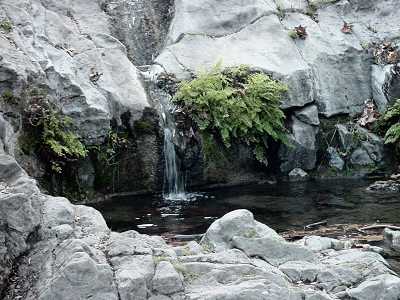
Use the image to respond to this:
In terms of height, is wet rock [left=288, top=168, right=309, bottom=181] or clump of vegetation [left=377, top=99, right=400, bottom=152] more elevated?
clump of vegetation [left=377, top=99, right=400, bottom=152]

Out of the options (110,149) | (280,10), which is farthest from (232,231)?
(280,10)

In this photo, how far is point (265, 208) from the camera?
12445mm

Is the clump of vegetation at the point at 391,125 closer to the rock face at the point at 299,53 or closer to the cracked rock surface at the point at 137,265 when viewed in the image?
the rock face at the point at 299,53

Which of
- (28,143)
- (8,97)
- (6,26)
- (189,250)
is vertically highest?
(6,26)

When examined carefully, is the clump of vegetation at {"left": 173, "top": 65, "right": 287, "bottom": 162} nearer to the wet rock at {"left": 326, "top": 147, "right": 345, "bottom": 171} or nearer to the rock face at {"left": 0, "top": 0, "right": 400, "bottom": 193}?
the rock face at {"left": 0, "top": 0, "right": 400, "bottom": 193}

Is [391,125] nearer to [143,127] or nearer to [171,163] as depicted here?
[171,163]

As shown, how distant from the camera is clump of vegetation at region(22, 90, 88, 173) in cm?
1209

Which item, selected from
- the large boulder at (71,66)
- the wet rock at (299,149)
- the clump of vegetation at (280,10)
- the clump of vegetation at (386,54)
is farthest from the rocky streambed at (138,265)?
the clump of vegetation at (280,10)

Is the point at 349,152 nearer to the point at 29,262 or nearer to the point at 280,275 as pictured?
the point at 280,275

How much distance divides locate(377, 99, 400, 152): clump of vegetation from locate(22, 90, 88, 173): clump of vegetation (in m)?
8.79

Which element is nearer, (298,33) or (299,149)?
(299,149)

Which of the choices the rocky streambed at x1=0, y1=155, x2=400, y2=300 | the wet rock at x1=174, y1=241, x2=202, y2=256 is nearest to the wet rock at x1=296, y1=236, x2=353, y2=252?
the rocky streambed at x1=0, y1=155, x2=400, y2=300

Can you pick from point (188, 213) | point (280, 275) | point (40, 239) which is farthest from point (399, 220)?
point (40, 239)

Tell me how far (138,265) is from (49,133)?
7.05m
